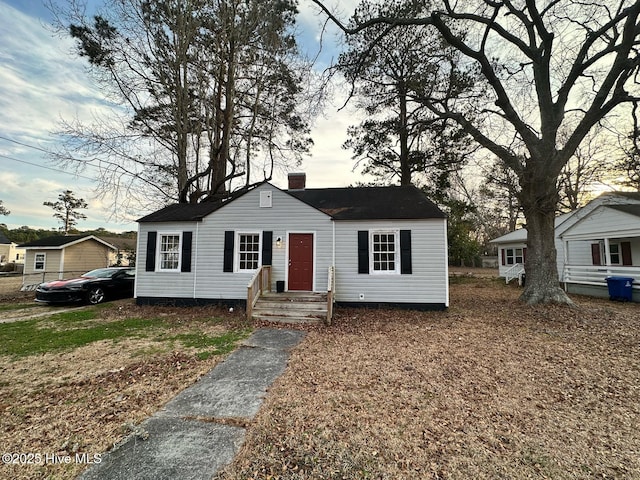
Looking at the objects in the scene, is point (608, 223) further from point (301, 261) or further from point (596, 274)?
point (301, 261)

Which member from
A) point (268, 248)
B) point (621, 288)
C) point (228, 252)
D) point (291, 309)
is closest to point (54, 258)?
point (228, 252)

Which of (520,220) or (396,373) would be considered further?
(520,220)

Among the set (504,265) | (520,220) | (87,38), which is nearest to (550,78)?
(504,265)

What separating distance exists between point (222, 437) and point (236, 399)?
0.80 metres

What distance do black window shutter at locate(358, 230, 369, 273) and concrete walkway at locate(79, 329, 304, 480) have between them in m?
5.13

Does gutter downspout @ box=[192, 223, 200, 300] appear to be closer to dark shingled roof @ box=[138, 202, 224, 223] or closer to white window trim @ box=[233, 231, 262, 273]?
dark shingled roof @ box=[138, 202, 224, 223]

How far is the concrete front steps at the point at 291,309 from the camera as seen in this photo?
7.75 meters

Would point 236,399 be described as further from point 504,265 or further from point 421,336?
point 504,265

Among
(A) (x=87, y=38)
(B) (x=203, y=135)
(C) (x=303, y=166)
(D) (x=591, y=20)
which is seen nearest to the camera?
(D) (x=591, y=20)

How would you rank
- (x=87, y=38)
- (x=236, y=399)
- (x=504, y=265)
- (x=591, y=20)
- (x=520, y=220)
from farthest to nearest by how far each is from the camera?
(x=520, y=220) → (x=504, y=265) → (x=87, y=38) → (x=591, y=20) → (x=236, y=399)

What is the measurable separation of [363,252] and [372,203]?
2.19 meters

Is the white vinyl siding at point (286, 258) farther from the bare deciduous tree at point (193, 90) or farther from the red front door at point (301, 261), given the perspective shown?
the bare deciduous tree at point (193, 90)

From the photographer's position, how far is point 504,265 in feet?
66.0

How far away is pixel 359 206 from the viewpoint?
33.4 ft
